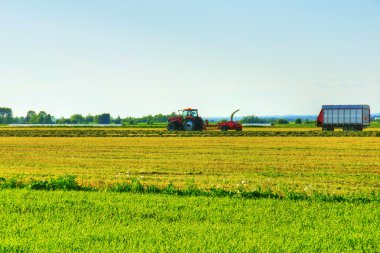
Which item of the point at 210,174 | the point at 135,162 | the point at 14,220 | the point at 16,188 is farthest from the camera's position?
the point at 135,162

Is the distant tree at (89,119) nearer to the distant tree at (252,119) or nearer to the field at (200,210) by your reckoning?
the distant tree at (252,119)

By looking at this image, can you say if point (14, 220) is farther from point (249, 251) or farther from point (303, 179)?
point (303, 179)

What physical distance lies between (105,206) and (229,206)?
2821mm

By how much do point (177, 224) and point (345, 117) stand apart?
135 ft

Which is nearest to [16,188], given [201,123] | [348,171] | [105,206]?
[105,206]

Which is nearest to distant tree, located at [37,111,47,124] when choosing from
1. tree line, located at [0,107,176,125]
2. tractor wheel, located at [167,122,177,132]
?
tree line, located at [0,107,176,125]

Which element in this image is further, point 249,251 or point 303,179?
point 303,179

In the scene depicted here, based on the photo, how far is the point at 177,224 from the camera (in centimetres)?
970

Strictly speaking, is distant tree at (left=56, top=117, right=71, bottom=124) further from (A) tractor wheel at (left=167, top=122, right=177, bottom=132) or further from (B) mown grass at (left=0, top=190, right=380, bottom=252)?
(B) mown grass at (left=0, top=190, right=380, bottom=252)

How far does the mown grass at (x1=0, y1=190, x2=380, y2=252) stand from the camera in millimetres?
8078

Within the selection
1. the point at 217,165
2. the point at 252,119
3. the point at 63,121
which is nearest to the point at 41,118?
the point at 63,121

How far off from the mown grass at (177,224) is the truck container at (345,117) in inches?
1476

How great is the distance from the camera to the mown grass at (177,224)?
8.08 meters

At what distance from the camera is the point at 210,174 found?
61.8ft
